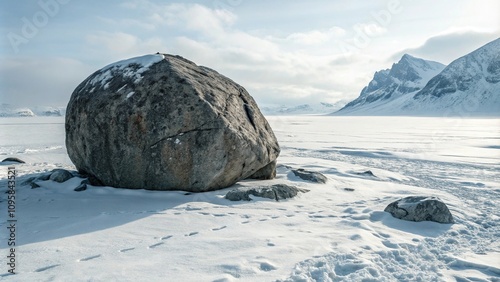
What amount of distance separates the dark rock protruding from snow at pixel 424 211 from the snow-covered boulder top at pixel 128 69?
656 centimetres

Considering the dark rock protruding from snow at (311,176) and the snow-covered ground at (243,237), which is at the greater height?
the dark rock protruding from snow at (311,176)

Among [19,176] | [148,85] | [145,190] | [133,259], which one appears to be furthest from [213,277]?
[19,176]

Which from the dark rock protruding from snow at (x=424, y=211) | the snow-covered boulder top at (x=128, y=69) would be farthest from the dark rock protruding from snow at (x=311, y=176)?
the snow-covered boulder top at (x=128, y=69)

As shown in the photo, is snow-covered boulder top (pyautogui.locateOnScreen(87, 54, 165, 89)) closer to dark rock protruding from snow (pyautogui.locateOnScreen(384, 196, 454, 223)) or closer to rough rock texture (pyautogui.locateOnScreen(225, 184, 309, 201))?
rough rock texture (pyautogui.locateOnScreen(225, 184, 309, 201))

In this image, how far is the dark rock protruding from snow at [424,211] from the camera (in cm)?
607

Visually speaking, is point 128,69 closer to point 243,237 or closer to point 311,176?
point 243,237

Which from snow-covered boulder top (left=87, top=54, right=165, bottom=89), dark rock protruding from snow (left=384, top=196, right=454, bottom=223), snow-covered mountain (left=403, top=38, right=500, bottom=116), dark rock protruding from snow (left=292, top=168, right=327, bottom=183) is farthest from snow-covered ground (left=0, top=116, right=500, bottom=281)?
snow-covered mountain (left=403, top=38, right=500, bottom=116)

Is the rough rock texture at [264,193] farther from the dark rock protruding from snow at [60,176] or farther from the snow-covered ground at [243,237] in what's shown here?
the dark rock protruding from snow at [60,176]

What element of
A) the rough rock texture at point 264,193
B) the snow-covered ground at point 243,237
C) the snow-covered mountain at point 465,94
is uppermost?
the snow-covered mountain at point 465,94

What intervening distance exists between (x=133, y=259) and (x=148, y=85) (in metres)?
4.77

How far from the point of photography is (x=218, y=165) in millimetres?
7703

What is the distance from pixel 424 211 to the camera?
6090 mm

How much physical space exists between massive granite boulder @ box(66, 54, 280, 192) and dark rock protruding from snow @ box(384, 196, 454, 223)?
12.0 feet

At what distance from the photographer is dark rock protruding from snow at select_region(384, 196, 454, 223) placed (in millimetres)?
A: 6066
